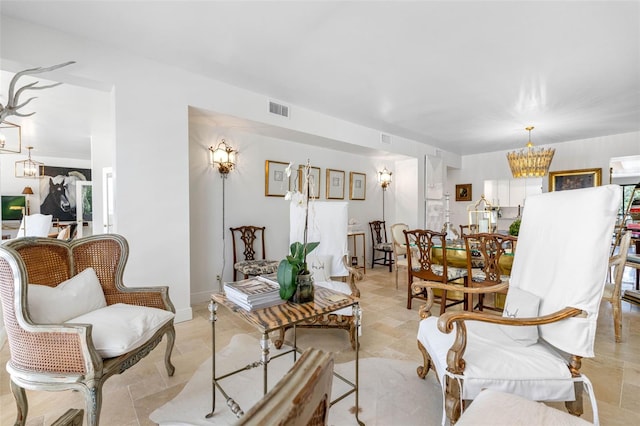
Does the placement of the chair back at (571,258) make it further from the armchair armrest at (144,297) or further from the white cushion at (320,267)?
the armchair armrest at (144,297)

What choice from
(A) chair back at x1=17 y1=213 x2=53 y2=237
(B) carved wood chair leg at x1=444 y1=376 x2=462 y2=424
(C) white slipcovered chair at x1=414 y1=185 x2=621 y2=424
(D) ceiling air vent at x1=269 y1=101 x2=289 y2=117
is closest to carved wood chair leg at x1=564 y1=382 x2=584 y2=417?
(C) white slipcovered chair at x1=414 y1=185 x2=621 y2=424

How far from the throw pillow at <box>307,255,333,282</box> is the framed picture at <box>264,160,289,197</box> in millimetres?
1887

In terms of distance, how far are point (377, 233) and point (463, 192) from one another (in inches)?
118

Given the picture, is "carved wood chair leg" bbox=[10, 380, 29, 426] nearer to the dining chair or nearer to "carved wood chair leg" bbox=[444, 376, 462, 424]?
"carved wood chair leg" bbox=[444, 376, 462, 424]

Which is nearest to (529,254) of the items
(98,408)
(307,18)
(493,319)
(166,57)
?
(493,319)

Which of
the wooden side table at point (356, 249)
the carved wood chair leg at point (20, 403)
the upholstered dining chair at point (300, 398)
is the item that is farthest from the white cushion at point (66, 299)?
the wooden side table at point (356, 249)

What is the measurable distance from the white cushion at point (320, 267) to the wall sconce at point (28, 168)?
7335 mm

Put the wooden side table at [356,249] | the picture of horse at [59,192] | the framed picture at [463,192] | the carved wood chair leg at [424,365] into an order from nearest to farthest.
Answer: the carved wood chair leg at [424,365]
the wooden side table at [356,249]
the picture of horse at [59,192]
the framed picture at [463,192]

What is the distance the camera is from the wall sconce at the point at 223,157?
12.9 feet

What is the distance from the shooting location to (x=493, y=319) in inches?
55.4

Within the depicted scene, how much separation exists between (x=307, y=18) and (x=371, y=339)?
274 centimetres

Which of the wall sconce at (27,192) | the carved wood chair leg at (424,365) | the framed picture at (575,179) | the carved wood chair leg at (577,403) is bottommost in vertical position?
the carved wood chair leg at (424,365)

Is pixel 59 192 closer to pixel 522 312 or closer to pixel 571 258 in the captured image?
pixel 522 312

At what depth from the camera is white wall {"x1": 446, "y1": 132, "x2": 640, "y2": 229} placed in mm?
5457
